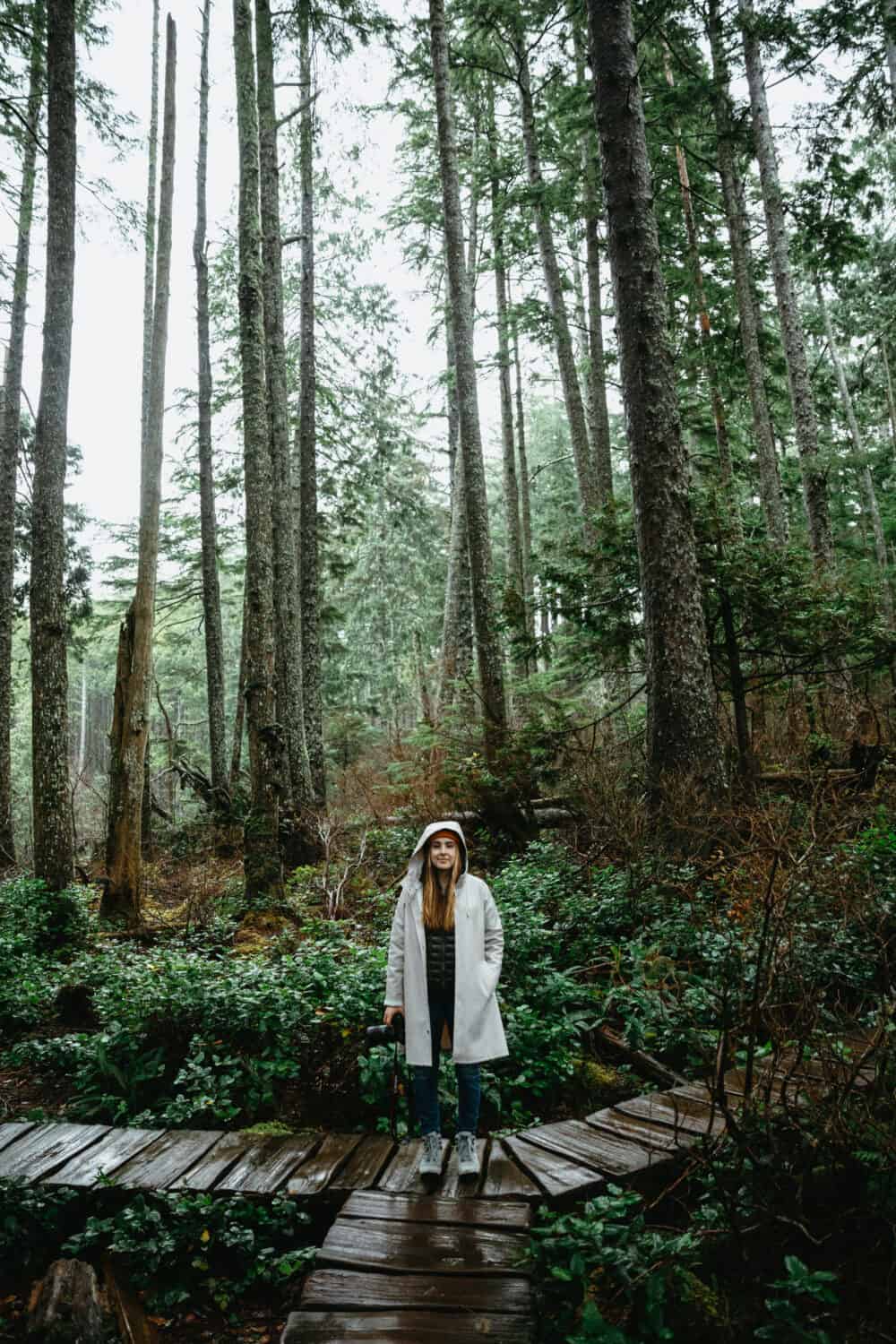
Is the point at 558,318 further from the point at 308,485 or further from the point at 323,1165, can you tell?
the point at 323,1165

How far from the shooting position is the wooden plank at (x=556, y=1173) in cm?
365

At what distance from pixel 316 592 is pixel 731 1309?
46.9 feet

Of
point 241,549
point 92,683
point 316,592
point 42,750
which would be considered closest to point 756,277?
point 316,592

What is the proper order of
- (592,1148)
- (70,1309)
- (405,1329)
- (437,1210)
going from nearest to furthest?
(405,1329)
(70,1309)
(437,1210)
(592,1148)

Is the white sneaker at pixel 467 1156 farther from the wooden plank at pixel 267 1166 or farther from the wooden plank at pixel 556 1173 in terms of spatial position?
the wooden plank at pixel 267 1166

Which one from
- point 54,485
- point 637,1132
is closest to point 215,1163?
point 637,1132

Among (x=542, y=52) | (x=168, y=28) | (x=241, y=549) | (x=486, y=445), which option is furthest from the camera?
(x=486, y=445)

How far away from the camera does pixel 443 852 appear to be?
14.3ft

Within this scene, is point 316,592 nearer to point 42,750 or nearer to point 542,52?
point 42,750

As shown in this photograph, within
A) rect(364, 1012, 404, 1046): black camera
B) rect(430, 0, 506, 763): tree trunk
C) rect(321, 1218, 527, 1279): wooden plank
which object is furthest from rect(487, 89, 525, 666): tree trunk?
rect(321, 1218, 527, 1279): wooden plank

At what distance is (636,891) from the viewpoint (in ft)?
21.2

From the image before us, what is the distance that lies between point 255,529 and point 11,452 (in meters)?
8.95

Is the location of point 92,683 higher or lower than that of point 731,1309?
higher

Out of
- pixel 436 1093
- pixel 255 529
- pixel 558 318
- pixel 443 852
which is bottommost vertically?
pixel 436 1093
